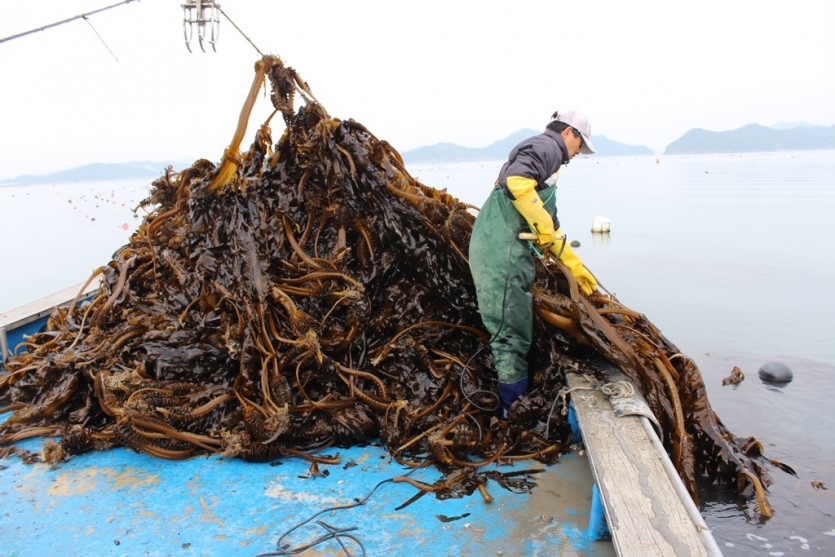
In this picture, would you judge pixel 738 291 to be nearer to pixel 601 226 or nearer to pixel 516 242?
pixel 601 226

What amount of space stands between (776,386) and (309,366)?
5495mm

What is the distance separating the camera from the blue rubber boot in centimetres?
321

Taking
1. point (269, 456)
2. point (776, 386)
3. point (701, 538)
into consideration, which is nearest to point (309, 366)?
point (269, 456)

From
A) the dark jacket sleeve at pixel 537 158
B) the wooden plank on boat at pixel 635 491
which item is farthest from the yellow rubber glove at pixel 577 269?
the wooden plank on boat at pixel 635 491

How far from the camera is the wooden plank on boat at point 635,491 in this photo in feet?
5.82

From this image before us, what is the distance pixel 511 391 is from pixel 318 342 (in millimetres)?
1156

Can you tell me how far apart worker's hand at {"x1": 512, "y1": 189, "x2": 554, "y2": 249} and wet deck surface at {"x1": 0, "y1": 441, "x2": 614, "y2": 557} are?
47.6 inches

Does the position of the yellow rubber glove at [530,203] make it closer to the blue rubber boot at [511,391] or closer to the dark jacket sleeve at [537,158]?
the dark jacket sleeve at [537,158]

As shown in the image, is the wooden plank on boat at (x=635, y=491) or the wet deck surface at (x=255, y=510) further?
the wet deck surface at (x=255, y=510)

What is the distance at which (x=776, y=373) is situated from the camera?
6.28 m

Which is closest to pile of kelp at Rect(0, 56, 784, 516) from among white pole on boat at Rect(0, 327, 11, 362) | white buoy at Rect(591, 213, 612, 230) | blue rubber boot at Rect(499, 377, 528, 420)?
blue rubber boot at Rect(499, 377, 528, 420)

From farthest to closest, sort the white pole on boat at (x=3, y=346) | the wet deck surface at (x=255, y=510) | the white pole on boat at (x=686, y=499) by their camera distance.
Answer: the white pole on boat at (x=3, y=346) < the wet deck surface at (x=255, y=510) < the white pole on boat at (x=686, y=499)

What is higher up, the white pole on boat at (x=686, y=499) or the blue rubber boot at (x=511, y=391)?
the white pole on boat at (x=686, y=499)

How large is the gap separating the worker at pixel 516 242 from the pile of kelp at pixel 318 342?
0.15 metres
